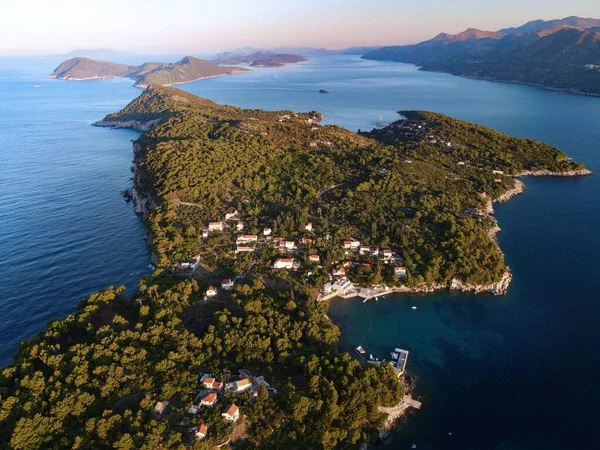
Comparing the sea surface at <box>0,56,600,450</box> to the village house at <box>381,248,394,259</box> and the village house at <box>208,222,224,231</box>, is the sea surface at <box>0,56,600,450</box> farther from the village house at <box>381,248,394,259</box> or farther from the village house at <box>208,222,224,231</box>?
the village house at <box>208,222,224,231</box>

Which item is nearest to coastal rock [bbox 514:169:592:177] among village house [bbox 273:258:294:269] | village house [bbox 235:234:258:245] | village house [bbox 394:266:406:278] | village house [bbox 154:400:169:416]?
village house [bbox 394:266:406:278]

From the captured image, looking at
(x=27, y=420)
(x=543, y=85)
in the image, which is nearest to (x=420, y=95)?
(x=543, y=85)

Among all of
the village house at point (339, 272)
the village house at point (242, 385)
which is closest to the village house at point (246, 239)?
the village house at point (339, 272)

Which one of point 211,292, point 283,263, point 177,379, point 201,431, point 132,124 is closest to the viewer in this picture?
point 201,431

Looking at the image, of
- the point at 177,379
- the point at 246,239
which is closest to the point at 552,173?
the point at 246,239

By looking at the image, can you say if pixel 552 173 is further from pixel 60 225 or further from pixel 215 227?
pixel 60 225

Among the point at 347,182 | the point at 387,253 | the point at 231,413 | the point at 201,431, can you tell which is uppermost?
the point at 347,182
